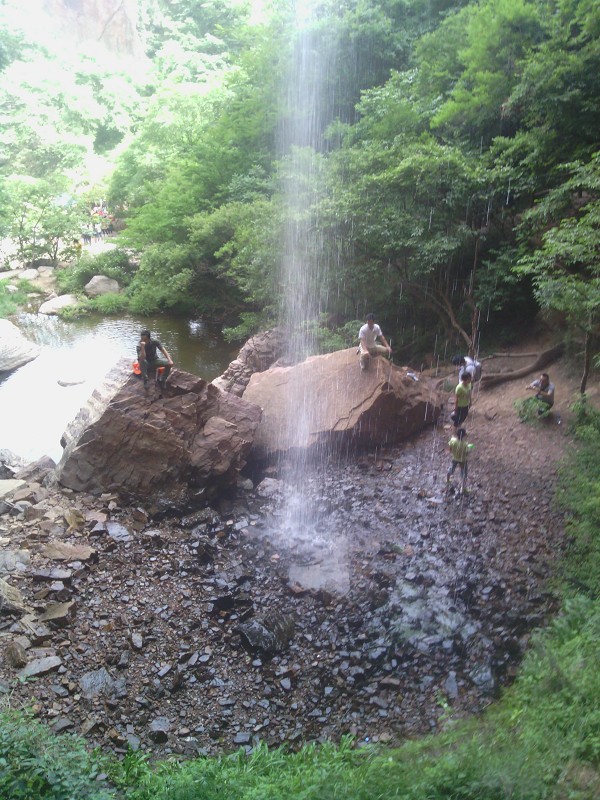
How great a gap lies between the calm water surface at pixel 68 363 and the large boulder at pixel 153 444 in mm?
1914

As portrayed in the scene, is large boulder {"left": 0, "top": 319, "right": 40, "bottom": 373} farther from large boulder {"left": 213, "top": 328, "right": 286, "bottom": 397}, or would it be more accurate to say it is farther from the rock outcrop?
large boulder {"left": 213, "top": 328, "right": 286, "bottom": 397}

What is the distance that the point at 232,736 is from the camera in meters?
5.23

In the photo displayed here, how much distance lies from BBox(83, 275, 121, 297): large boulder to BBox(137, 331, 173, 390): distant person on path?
50.7 feet

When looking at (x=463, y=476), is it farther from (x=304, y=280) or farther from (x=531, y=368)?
(x=304, y=280)

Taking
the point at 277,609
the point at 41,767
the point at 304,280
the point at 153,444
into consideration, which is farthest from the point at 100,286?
the point at 41,767

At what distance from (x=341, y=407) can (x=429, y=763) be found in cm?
663

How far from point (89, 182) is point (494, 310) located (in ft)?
87.2

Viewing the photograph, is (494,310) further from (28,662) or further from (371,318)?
(28,662)

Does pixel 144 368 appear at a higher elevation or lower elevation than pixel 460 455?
higher

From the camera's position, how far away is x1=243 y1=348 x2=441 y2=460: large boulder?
10164 mm

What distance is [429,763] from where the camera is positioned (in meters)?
4.25

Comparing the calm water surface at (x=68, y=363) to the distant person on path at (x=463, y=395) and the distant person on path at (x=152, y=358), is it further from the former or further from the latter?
the distant person on path at (x=463, y=395)

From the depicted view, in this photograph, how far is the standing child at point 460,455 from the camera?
8.55 meters

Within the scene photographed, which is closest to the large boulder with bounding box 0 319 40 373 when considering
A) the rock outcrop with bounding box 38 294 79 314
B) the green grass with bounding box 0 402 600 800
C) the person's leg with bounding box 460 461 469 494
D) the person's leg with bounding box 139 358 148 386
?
the rock outcrop with bounding box 38 294 79 314
